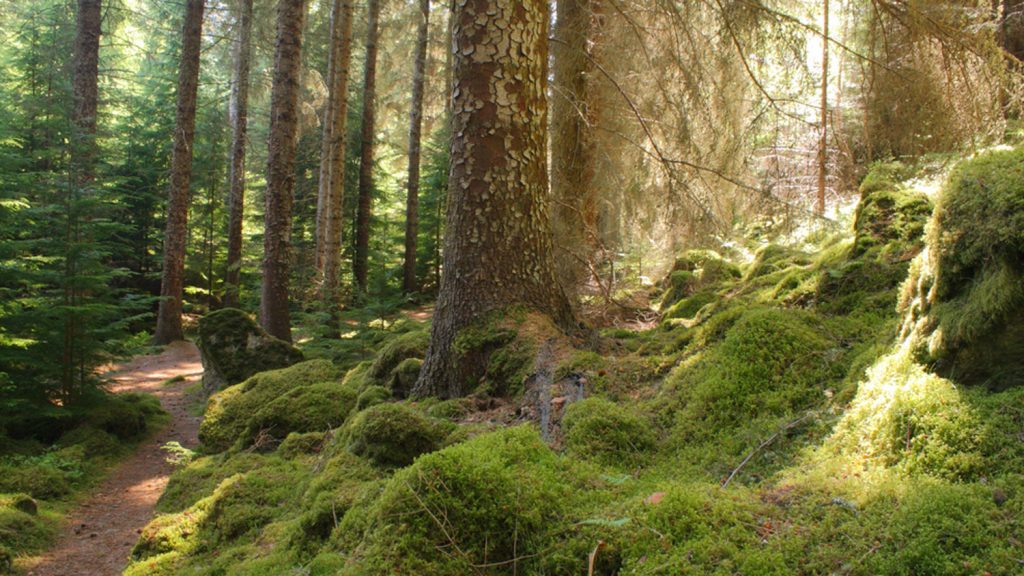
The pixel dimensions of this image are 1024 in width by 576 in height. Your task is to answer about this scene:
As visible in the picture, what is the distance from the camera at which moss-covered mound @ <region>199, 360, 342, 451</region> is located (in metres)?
5.73

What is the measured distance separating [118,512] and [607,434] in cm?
531

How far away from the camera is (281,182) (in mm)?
10453

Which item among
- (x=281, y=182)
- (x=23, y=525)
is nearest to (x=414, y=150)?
(x=281, y=182)

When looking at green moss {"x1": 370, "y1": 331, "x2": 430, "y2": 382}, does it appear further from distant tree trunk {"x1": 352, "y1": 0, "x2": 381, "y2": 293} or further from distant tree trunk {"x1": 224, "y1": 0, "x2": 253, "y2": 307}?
distant tree trunk {"x1": 224, "y1": 0, "x2": 253, "y2": 307}

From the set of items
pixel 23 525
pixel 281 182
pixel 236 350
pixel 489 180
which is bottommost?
pixel 23 525

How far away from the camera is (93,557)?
4.91 metres

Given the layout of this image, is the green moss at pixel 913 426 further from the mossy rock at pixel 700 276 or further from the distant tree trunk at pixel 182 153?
the distant tree trunk at pixel 182 153

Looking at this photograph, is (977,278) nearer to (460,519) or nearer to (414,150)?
(460,519)

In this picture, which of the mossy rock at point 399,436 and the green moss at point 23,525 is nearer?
the mossy rock at point 399,436

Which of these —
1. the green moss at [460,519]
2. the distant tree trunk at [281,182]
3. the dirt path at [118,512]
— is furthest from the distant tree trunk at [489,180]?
the distant tree trunk at [281,182]

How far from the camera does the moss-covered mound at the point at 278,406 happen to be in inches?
226

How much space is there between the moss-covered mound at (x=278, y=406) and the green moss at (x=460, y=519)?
3.45 meters

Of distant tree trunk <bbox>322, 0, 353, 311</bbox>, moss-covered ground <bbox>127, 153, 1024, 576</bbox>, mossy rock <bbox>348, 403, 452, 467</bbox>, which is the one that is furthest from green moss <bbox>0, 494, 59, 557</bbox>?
distant tree trunk <bbox>322, 0, 353, 311</bbox>

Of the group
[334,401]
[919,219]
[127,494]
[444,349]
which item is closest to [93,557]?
[127,494]
